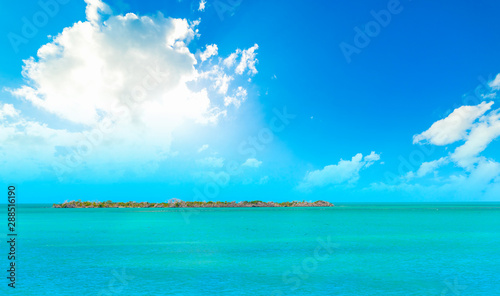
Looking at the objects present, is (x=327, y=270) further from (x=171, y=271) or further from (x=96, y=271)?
(x=96, y=271)

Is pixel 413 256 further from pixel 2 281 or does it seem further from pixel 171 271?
pixel 2 281

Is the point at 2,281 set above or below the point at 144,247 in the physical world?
below

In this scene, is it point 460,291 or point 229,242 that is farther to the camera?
point 229,242

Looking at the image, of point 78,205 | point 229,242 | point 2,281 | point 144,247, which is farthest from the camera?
point 78,205

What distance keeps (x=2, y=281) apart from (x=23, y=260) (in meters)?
9.29

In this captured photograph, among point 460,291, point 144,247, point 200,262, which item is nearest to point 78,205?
point 144,247

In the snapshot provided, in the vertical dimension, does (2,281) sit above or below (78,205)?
below

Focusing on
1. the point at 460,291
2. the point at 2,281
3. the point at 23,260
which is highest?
the point at 23,260

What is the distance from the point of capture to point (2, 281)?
88.2ft

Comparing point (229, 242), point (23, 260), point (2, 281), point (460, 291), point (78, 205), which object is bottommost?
point (460, 291)

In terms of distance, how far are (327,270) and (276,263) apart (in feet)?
15.4

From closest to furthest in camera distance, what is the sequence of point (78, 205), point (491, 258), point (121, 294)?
point (121, 294), point (491, 258), point (78, 205)

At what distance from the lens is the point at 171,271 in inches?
1179

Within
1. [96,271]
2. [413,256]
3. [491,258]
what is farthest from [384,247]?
[96,271]
